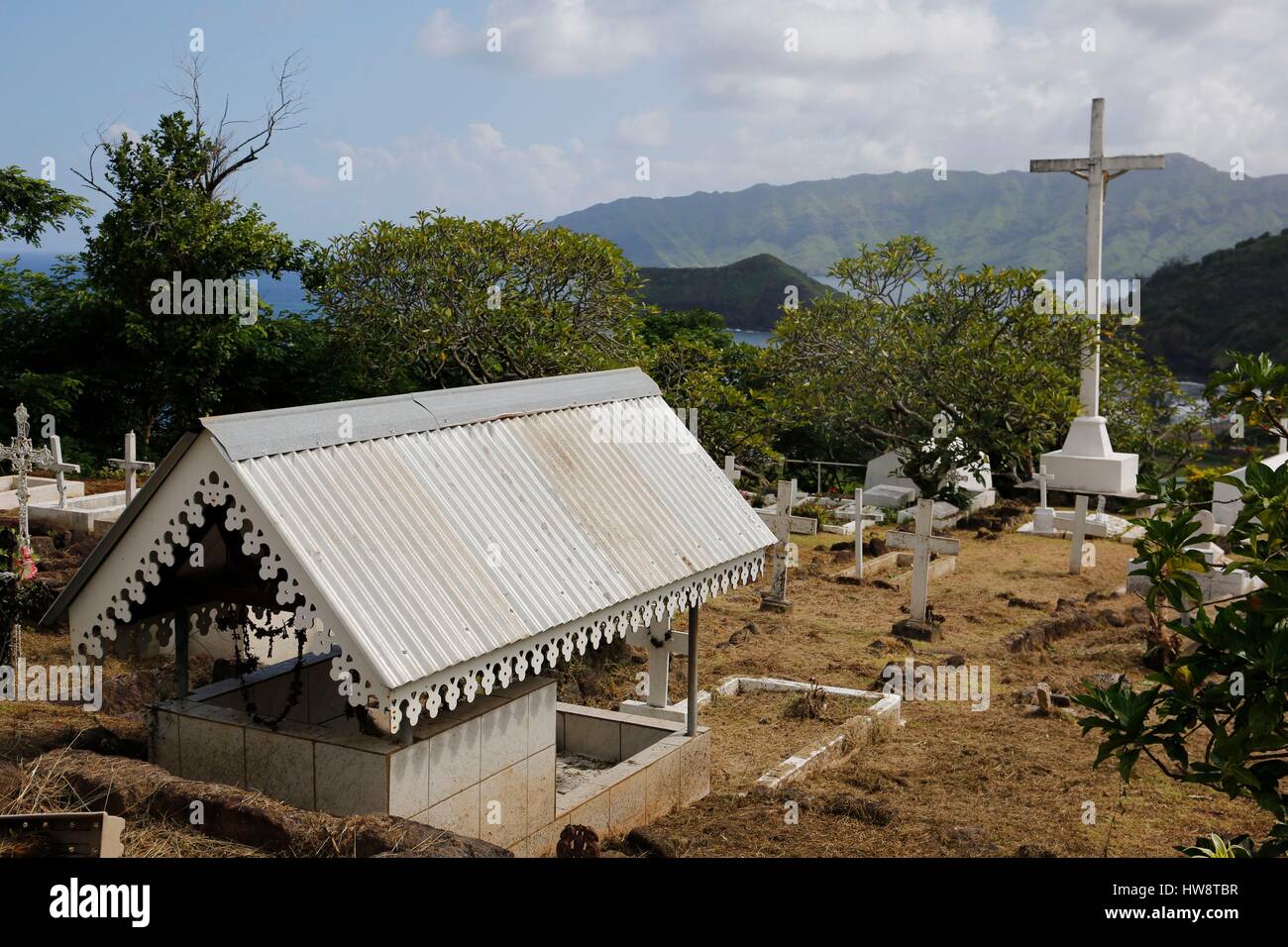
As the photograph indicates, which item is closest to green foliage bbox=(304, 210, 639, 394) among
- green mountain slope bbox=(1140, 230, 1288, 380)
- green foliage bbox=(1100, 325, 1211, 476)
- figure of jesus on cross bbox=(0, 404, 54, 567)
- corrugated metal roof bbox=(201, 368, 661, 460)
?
figure of jesus on cross bbox=(0, 404, 54, 567)

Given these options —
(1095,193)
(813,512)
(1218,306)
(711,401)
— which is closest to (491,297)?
(711,401)

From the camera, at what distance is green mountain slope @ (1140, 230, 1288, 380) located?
4859 cm

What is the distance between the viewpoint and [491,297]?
23453 millimetres

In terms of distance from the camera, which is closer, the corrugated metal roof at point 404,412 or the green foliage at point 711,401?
the corrugated metal roof at point 404,412

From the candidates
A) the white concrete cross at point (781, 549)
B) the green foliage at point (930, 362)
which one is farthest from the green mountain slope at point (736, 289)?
the white concrete cross at point (781, 549)

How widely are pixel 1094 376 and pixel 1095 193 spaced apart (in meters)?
3.99

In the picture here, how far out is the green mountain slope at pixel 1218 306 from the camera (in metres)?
48.6

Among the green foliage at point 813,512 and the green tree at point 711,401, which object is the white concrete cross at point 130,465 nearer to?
the green tree at point 711,401

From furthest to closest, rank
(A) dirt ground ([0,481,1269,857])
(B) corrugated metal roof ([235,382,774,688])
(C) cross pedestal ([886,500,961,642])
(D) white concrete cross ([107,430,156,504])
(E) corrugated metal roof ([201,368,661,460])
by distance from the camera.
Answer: (D) white concrete cross ([107,430,156,504]) < (C) cross pedestal ([886,500,961,642]) < (A) dirt ground ([0,481,1269,857]) < (E) corrugated metal roof ([201,368,661,460]) < (B) corrugated metal roof ([235,382,774,688])

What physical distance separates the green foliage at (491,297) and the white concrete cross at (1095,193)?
32.3 ft

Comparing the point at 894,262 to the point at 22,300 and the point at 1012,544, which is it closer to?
the point at 1012,544

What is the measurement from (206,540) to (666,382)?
1583cm

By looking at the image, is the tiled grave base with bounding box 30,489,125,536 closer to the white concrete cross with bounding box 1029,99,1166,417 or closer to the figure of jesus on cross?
the figure of jesus on cross

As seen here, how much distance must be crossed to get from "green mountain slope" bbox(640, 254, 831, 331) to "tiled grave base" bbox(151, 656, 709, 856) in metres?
78.1
